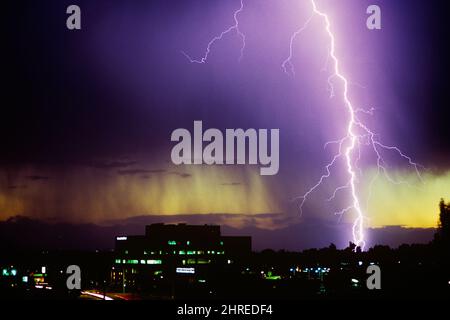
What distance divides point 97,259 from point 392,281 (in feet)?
192

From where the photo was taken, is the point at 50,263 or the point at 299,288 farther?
the point at 50,263

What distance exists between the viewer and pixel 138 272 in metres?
74.6

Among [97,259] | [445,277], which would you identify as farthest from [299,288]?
[97,259]
